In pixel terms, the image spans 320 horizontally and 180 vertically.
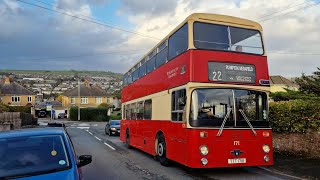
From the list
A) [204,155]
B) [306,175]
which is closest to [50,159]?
[204,155]

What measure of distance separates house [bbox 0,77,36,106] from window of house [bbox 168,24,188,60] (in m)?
88.3

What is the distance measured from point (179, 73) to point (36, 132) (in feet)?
18.2

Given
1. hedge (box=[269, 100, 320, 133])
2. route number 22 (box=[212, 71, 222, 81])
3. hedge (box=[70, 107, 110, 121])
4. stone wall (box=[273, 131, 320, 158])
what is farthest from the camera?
hedge (box=[70, 107, 110, 121])

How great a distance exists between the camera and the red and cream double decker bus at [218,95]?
→ 9.76 metres

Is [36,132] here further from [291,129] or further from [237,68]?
[291,129]

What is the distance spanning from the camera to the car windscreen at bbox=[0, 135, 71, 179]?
5.21m

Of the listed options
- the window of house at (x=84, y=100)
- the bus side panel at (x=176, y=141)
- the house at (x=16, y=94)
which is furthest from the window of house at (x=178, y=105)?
the window of house at (x=84, y=100)

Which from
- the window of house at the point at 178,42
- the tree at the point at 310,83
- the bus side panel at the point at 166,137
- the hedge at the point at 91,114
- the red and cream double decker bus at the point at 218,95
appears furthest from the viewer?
the hedge at the point at 91,114

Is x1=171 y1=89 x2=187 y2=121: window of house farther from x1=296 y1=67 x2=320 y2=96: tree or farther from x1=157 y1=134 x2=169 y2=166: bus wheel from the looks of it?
x1=296 y1=67 x2=320 y2=96: tree

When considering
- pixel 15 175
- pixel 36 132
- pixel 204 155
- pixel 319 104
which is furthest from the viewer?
pixel 319 104

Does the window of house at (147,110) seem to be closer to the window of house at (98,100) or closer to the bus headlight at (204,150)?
the bus headlight at (204,150)

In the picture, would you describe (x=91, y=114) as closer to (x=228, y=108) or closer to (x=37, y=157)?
(x=228, y=108)

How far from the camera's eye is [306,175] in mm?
9969

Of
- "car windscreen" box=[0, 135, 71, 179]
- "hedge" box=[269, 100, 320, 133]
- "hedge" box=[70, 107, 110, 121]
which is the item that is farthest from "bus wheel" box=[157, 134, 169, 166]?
"hedge" box=[70, 107, 110, 121]
